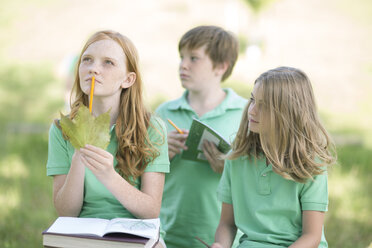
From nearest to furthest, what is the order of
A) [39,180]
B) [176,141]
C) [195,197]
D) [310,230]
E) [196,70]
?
1. [310,230]
2. [176,141]
3. [195,197]
4. [196,70]
5. [39,180]

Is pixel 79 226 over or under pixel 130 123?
under

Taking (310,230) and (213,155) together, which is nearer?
(310,230)

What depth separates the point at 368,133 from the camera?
678cm

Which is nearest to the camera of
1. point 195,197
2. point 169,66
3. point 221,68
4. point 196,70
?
point 195,197

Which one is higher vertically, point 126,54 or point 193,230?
point 126,54

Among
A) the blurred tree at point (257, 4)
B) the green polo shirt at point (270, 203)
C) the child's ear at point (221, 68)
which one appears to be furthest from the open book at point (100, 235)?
the blurred tree at point (257, 4)

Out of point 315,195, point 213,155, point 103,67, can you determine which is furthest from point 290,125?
point 103,67

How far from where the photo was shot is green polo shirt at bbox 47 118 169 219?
7.73 ft

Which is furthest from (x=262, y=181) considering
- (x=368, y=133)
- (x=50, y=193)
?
(x=368, y=133)

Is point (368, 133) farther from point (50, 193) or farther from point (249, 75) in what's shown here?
point (50, 193)

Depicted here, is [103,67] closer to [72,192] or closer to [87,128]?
[87,128]

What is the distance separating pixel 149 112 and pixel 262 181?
0.69m

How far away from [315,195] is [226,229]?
49cm

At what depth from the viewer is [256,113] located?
2320mm
